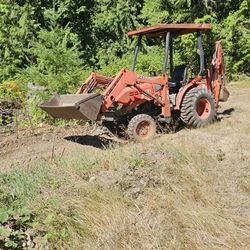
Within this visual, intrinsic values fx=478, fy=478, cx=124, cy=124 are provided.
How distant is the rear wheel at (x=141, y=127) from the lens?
8984mm

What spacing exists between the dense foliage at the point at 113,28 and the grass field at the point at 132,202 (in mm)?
10062

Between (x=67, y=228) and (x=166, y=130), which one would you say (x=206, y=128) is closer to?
(x=166, y=130)

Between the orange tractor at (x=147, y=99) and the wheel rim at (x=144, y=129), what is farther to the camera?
the wheel rim at (x=144, y=129)

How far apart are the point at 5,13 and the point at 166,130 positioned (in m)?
12.3

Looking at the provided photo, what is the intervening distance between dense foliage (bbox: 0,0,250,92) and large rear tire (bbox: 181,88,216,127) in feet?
21.2

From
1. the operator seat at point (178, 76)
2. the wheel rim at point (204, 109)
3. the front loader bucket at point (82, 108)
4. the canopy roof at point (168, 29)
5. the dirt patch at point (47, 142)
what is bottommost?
the dirt patch at point (47, 142)

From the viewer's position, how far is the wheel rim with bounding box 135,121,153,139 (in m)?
9.08

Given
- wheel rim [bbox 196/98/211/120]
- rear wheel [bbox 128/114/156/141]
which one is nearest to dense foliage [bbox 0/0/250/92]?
wheel rim [bbox 196/98/211/120]

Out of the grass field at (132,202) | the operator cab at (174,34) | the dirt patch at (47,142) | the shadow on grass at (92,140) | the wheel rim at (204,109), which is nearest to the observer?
Answer: the grass field at (132,202)

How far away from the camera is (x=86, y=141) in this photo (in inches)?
360

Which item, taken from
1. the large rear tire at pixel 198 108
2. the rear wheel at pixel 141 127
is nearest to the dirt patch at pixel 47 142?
the rear wheel at pixel 141 127

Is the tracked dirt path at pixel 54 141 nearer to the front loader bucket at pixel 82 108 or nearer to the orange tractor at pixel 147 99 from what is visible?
the orange tractor at pixel 147 99

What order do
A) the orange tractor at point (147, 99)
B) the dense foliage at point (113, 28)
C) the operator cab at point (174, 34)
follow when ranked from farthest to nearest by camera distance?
the dense foliage at point (113, 28) < the operator cab at point (174, 34) < the orange tractor at point (147, 99)

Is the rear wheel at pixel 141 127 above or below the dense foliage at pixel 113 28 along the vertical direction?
below
